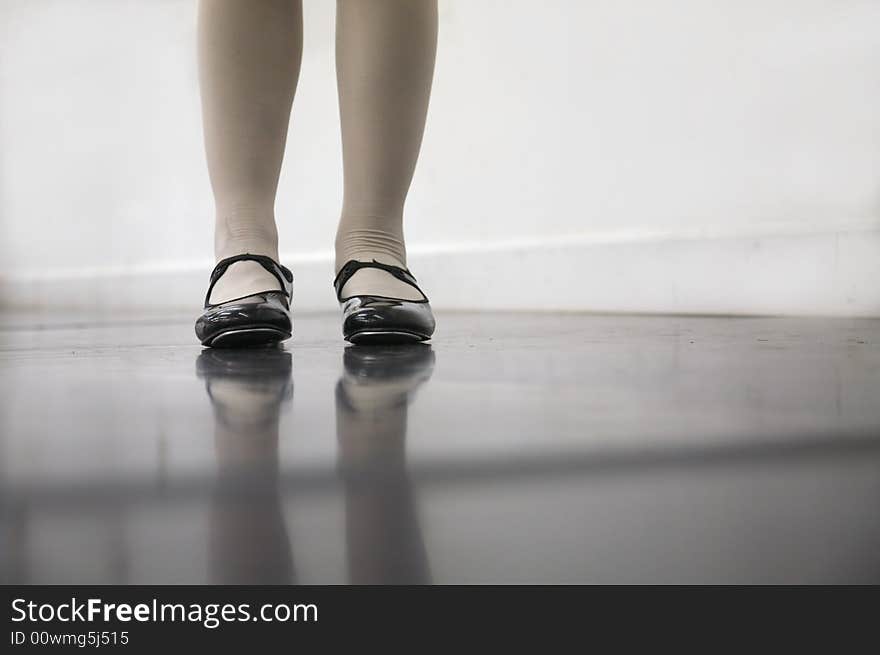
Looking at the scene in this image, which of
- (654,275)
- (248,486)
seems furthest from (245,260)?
(654,275)

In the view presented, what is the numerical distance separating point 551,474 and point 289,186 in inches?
79.7

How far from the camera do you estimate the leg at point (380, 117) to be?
93 centimetres

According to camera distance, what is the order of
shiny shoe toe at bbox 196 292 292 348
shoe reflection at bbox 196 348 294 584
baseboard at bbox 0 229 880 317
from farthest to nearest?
baseboard at bbox 0 229 880 317, shiny shoe toe at bbox 196 292 292 348, shoe reflection at bbox 196 348 294 584

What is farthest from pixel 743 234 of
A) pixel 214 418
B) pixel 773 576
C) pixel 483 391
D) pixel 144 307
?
pixel 144 307

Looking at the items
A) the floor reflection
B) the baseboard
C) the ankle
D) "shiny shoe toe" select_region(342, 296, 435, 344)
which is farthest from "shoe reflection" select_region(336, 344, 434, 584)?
the baseboard

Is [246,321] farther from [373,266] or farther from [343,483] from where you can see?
[343,483]

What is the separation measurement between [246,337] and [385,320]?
0.14 meters

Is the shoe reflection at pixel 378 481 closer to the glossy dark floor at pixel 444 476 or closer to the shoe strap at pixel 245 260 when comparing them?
the glossy dark floor at pixel 444 476

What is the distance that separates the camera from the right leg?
37.6 inches

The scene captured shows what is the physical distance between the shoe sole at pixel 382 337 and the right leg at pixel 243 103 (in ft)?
0.50

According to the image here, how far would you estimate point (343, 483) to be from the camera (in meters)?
0.31

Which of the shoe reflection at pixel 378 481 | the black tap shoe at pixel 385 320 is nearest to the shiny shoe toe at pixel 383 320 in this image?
the black tap shoe at pixel 385 320

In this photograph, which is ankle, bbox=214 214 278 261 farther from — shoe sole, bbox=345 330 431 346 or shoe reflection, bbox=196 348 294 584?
shoe reflection, bbox=196 348 294 584
